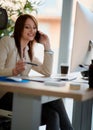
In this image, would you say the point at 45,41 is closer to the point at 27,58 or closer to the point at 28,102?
the point at 27,58

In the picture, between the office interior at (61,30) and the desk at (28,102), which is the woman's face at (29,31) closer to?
the desk at (28,102)

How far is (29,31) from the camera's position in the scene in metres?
2.21

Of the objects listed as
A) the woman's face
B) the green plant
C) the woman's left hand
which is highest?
the green plant

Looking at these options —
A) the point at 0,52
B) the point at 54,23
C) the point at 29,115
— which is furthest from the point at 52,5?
the point at 29,115

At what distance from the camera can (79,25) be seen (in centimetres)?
175

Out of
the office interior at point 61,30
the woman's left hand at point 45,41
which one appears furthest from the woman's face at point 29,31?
the office interior at point 61,30

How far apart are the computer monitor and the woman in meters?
0.34

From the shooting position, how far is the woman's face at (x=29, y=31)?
7.25 ft

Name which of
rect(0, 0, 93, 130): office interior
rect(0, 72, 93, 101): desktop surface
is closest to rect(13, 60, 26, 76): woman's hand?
rect(0, 72, 93, 101): desktop surface

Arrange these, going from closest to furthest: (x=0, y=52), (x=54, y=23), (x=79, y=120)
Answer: (x=0, y=52), (x=79, y=120), (x=54, y=23)

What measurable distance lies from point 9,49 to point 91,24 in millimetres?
650

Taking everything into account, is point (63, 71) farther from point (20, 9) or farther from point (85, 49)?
point (20, 9)

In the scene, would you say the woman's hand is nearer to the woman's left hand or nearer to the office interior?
the woman's left hand

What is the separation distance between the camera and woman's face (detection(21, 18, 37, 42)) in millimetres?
2209
